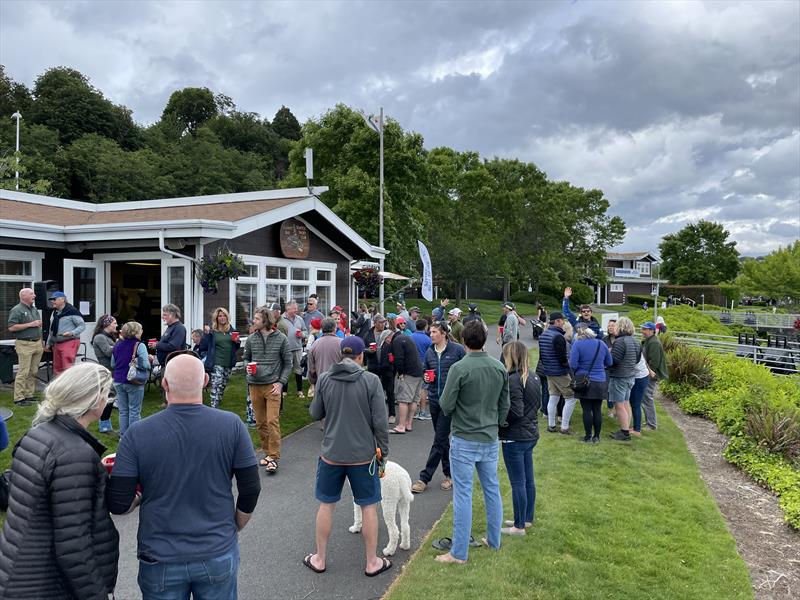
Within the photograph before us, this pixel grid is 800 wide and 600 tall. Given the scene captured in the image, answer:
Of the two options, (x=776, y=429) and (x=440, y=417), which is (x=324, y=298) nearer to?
(x=440, y=417)

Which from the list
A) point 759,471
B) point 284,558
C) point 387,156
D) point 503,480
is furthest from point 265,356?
point 387,156

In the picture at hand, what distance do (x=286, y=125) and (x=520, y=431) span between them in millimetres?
68781

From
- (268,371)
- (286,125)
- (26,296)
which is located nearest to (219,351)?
(268,371)

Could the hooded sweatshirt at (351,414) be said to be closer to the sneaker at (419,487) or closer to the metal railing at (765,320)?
the sneaker at (419,487)

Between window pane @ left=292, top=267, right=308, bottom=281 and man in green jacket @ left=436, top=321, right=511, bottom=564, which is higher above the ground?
window pane @ left=292, top=267, right=308, bottom=281

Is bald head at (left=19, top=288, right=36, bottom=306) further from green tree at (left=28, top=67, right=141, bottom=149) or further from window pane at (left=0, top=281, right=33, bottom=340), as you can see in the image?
green tree at (left=28, top=67, right=141, bottom=149)

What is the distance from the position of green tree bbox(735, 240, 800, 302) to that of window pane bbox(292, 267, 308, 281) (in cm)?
4594

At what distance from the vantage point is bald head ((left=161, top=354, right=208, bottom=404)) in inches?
100

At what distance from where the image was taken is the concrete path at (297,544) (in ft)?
13.4

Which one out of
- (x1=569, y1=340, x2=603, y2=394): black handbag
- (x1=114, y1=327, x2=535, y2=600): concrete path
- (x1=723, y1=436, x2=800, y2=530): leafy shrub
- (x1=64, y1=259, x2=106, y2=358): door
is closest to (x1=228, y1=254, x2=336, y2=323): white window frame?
(x1=64, y1=259, x2=106, y2=358): door

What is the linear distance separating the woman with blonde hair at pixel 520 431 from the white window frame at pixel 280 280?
27.4 ft

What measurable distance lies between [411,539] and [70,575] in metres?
3.33

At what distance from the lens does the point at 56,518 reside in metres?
2.20

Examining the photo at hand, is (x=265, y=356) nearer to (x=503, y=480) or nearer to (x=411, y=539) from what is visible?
(x=411, y=539)
